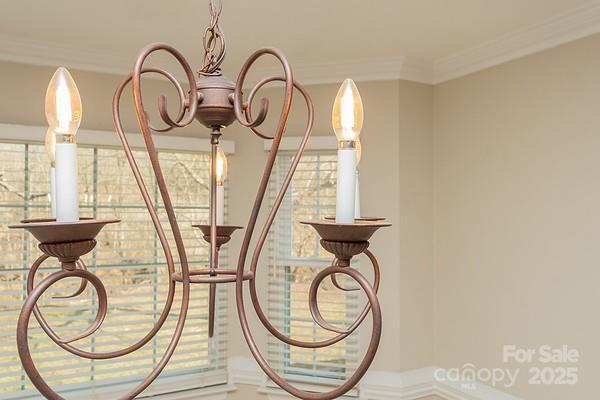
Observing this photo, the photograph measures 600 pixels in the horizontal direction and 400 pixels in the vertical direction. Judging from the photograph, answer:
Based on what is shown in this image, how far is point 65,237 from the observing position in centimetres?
63

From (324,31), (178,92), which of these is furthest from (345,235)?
(324,31)

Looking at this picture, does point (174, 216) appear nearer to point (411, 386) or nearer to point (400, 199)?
point (400, 199)

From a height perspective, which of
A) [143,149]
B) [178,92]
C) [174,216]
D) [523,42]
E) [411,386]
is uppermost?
[523,42]

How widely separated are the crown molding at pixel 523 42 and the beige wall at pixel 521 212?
0.04 metres

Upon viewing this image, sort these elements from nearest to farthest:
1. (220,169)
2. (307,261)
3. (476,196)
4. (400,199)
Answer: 1. (220,169)
2. (476,196)
3. (400,199)
4. (307,261)

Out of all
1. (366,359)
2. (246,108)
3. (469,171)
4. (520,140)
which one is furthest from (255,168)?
(366,359)

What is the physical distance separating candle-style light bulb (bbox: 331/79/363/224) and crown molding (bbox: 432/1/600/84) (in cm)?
173

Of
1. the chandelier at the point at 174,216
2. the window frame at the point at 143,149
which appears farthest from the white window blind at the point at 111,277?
the chandelier at the point at 174,216

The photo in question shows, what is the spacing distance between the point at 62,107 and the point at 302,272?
7.73 ft

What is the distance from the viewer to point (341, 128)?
74cm

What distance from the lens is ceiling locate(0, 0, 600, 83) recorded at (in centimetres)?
197

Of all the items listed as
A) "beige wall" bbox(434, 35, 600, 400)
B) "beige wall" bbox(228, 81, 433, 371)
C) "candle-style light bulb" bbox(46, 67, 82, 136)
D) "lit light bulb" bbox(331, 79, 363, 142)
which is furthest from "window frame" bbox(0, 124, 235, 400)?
"lit light bulb" bbox(331, 79, 363, 142)

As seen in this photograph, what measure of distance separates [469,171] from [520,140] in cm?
34

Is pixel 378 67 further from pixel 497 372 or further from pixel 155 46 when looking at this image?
pixel 155 46
